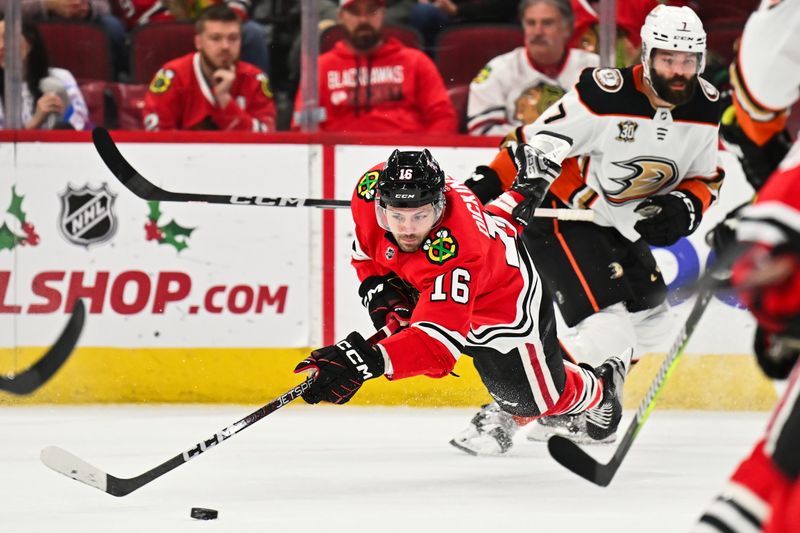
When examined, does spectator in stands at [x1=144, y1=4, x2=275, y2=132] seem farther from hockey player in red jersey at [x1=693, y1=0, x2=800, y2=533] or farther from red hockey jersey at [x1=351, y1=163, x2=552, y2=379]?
hockey player in red jersey at [x1=693, y1=0, x2=800, y2=533]

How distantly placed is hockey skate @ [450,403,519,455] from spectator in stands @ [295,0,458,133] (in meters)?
1.36

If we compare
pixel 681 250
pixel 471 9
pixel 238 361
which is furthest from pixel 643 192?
pixel 238 361

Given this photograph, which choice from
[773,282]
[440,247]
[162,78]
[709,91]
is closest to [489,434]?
[440,247]

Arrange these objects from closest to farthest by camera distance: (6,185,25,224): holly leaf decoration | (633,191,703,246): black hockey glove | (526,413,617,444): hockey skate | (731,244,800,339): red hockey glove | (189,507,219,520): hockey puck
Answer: (731,244,800,339): red hockey glove
(189,507,219,520): hockey puck
(633,191,703,246): black hockey glove
(526,413,617,444): hockey skate
(6,185,25,224): holly leaf decoration

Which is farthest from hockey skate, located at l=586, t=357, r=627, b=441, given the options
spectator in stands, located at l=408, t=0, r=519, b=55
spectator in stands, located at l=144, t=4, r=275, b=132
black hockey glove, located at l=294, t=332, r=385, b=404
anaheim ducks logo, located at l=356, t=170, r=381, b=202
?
spectator in stands, located at l=144, t=4, r=275, b=132

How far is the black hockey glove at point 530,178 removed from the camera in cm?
388

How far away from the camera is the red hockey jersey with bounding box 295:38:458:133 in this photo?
509 cm

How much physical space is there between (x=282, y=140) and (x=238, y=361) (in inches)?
32.4

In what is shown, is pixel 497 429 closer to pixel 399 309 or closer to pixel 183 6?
pixel 399 309

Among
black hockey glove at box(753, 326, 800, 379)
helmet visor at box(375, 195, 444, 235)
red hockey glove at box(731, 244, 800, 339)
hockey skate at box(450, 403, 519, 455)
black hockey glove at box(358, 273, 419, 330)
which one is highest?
red hockey glove at box(731, 244, 800, 339)

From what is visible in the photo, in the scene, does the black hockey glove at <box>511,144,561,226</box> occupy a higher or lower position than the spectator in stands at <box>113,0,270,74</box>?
lower

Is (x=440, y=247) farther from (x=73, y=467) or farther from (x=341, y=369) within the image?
(x=73, y=467)

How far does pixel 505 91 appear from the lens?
5121 millimetres

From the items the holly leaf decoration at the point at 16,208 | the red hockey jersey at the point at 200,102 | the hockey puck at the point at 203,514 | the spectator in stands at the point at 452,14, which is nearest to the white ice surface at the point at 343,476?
the hockey puck at the point at 203,514
